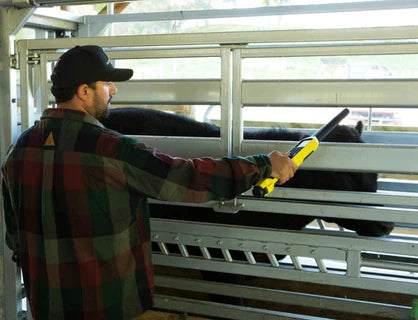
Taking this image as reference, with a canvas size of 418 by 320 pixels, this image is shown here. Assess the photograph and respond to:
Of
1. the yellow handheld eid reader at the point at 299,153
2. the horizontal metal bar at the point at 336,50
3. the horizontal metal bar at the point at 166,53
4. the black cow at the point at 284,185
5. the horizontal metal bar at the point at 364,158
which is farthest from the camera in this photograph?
the black cow at the point at 284,185

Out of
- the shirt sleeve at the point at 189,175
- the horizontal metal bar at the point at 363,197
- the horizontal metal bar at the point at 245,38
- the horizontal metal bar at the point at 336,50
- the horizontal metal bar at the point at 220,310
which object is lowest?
the horizontal metal bar at the point at 220,310

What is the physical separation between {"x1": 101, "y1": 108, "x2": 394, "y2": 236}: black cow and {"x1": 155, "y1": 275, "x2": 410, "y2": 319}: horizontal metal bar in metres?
0.63

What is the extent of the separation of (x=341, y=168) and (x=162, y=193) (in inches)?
36.4

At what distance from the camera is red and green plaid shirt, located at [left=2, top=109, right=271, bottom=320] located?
1.88 m

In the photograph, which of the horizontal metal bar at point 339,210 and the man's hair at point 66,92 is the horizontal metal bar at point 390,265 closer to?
the horizontal metal bar at point 339,210

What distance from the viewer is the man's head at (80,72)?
6.35 ft

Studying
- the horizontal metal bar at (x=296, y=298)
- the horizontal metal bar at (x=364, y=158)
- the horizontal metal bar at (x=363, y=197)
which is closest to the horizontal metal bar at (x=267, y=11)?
the horizontal metal bar at (x=364, y=158)

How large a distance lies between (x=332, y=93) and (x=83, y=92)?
45.0 inches

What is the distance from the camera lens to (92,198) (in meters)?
1.90

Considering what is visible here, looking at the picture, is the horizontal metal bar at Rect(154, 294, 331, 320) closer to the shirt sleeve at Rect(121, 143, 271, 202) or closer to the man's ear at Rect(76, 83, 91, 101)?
the shirt sleeve at Rect(121, 143, 271, 202)

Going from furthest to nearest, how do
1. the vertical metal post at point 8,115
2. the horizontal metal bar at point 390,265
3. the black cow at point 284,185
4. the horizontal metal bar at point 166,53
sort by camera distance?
the black cow at point 284,185 → the vertical metal post at point 8,115 → the horizontal metal bar at point 166,53 → the horizontal metal bar at point 390,265

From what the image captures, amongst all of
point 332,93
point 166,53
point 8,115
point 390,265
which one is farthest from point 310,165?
point 8,115

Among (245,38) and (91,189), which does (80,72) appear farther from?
(245,38)

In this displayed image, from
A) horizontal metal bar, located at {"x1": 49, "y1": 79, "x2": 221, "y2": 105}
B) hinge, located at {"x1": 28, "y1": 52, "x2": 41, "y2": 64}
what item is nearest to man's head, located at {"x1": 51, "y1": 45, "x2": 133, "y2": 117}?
horizontal metal bar, located at {"x1": 49, "y1": 79, "x2": 221, "y2": 105}
